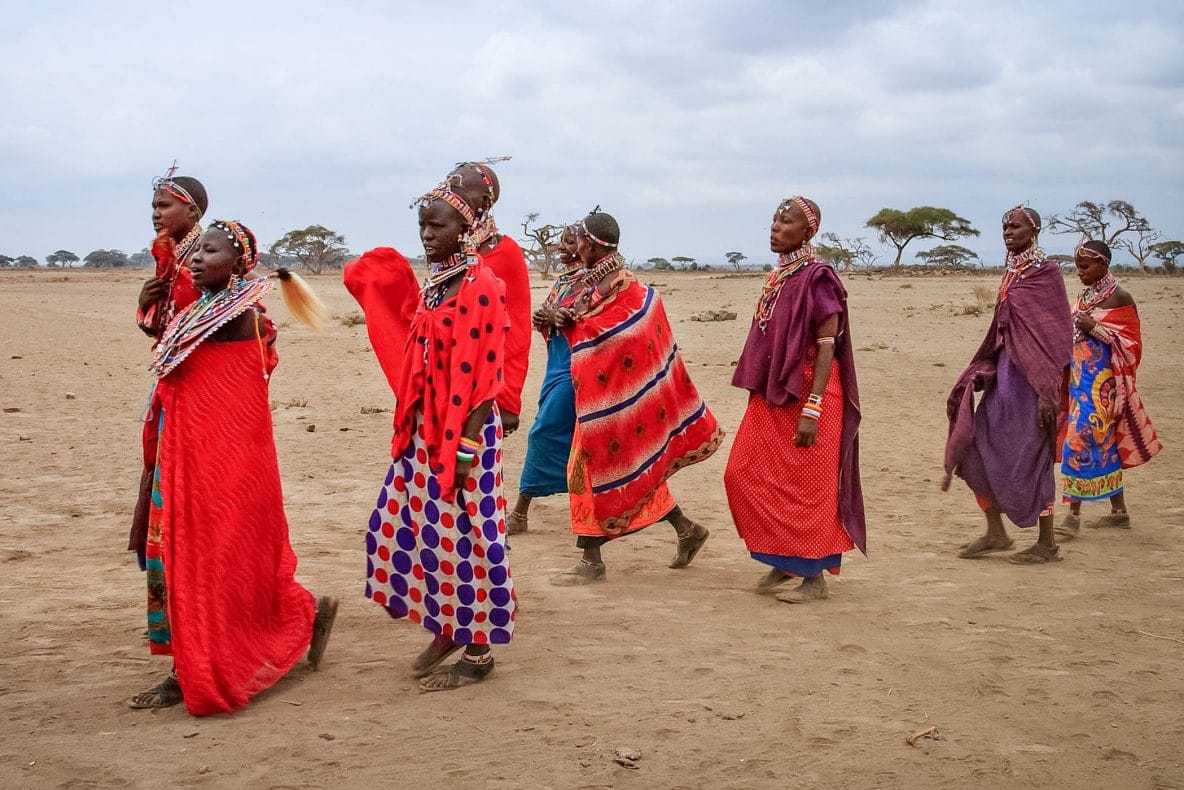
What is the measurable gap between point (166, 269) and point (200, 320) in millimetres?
417

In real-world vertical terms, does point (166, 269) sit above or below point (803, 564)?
above

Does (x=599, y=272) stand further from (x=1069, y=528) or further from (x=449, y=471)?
(x=1069, y=528)

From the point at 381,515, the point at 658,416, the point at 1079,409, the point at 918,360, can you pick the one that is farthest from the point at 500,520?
the point at 918,360

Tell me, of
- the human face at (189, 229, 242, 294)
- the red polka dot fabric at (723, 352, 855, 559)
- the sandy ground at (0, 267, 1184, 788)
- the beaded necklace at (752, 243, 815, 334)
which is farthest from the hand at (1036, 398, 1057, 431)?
the human face at (189, 229, 242, 294)

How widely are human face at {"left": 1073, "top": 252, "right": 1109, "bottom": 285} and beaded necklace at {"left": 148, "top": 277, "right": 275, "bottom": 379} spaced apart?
5.99m

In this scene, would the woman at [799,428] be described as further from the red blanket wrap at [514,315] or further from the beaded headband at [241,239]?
the beaded headband at [241,239]

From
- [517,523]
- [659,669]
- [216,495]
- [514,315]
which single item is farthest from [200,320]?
[517,523]

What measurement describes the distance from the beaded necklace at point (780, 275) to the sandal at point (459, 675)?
2.38 m

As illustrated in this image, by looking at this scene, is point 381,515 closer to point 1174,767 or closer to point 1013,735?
point 1013,735

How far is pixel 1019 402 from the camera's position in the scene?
6.77 m

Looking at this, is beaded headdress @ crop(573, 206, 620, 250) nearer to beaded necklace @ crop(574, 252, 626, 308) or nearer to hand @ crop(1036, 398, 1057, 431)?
beaded necklace @ crop(574, 252, 626, 308)

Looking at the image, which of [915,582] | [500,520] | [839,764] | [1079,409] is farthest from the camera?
[1079,409]

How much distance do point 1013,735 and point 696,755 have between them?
1200 millimetres

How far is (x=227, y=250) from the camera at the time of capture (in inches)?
168
